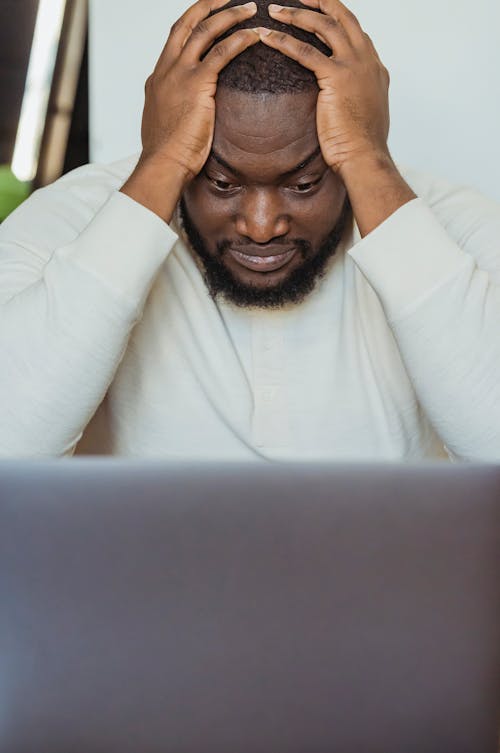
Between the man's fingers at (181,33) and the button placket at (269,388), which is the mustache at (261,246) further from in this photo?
the man's fingers at (181,33)

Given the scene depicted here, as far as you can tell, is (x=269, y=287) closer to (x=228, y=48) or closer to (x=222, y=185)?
(x=222, y=185)

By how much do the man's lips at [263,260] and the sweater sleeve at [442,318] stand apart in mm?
227

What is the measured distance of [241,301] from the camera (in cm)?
142

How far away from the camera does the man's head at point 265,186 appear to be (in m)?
1.27

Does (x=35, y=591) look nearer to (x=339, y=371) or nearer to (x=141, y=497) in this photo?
(x=141, y=497)

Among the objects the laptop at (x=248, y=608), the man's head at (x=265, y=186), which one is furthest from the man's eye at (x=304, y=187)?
the laptop at (x=248, y=608)

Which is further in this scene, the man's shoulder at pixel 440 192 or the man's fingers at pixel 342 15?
the man's shoulder at pixel 440 192

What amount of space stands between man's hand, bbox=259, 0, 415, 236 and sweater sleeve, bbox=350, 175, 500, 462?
10 centimetres

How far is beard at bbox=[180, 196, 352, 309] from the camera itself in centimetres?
139

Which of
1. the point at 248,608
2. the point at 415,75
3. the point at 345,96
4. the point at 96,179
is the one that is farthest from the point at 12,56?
the point at 248,608

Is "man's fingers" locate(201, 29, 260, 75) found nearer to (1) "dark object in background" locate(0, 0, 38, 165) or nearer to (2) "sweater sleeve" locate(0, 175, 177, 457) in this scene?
(2) "sweater sleeve" locate(0, 175, 177, 457)

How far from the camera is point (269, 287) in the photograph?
1397 millimetres

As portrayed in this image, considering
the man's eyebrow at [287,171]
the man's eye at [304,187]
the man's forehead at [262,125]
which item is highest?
the man's forehead at [262,125]

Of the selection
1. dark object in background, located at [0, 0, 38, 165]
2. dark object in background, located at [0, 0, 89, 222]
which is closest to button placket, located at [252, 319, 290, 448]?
dark object in background, located at [0, 0, 89, 222]
